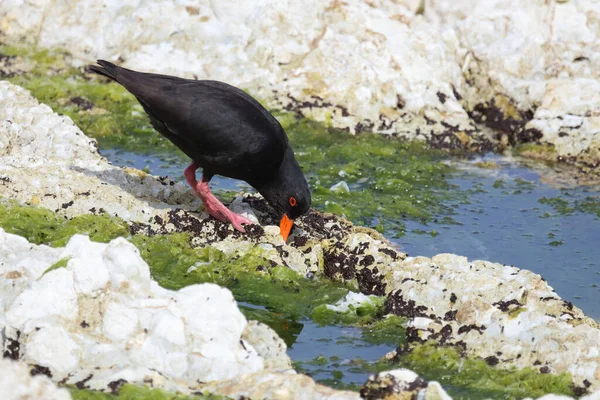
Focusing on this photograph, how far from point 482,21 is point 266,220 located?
17.4 feet

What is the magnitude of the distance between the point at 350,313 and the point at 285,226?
130cm

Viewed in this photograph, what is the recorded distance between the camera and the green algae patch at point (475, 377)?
469 cm

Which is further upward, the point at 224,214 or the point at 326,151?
the point at 224,214

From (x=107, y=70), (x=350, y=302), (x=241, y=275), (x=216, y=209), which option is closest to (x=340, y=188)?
(x=216, y=209)

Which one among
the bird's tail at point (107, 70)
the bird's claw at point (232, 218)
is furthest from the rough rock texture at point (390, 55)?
the bird's claw at point (232, 218)

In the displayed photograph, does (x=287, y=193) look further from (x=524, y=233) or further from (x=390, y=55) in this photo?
(x=390, y=55)

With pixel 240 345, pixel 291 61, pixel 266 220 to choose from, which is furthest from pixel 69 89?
pixel 240 345

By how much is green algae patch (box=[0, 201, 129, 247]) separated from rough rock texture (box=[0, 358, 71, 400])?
2.61 metres

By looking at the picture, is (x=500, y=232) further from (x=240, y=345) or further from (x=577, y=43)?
(x=240, y=345)

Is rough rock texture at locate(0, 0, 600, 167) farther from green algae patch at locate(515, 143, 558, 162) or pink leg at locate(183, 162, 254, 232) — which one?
pink leg at locate(183, 162, 254, 232)

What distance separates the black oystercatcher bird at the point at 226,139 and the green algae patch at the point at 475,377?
2075mm

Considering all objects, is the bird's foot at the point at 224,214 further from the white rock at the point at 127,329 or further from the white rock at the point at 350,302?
the white rock at the point at 127,329

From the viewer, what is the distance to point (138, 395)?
4055mm

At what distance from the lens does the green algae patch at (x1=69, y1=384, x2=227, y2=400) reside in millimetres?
4016
